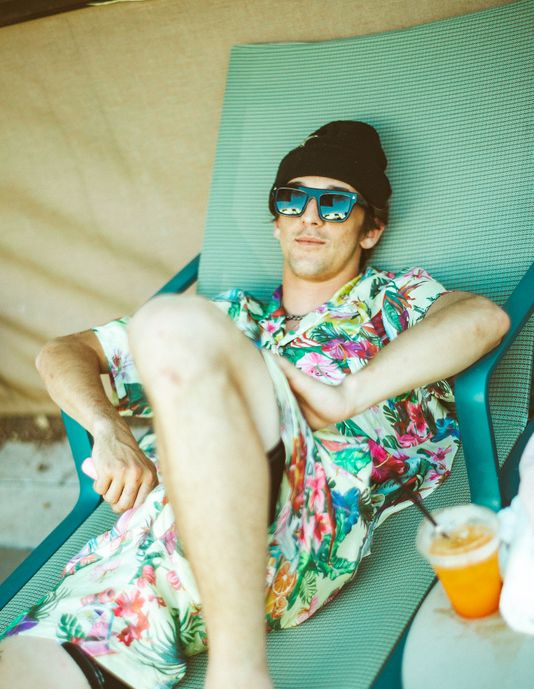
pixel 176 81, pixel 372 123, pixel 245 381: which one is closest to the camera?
pixel 245 381

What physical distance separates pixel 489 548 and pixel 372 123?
4.74 feet

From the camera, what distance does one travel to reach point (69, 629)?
1.48 metres

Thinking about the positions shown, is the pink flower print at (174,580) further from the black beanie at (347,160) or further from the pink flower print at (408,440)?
the black beanie at (347,160)

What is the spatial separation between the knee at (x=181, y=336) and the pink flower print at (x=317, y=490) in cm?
35

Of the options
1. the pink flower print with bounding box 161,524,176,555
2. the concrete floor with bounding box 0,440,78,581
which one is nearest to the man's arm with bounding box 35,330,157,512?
the pink flower print with bounding box 161,524,176,555

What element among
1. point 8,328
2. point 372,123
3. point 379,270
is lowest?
point 8,328

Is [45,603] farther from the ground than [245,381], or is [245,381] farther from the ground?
[245,381]

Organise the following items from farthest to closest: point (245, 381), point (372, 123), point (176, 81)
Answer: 1. point (176, 81)
2. point (372, 123)
3. point (245, 381)

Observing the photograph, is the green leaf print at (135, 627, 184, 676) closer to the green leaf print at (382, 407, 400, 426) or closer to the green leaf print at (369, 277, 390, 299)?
the green leaf print at (382, 407, 400, 426)

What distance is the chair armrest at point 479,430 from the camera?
1537 mm

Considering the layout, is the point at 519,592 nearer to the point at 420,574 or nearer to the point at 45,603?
the point at 420,574

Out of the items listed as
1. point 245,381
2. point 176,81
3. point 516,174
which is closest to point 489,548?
point 245,381

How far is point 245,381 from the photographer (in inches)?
52.1

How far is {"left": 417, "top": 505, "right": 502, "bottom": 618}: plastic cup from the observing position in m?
1.24
